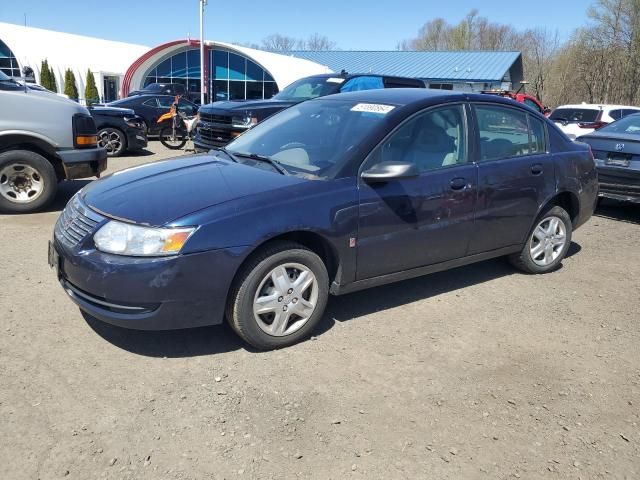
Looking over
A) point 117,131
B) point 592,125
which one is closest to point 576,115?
point 592,125

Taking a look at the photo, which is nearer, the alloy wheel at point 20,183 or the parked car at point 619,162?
the alloy wheel at point 20,183

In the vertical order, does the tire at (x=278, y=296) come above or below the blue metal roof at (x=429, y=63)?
below

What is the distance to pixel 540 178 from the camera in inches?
192

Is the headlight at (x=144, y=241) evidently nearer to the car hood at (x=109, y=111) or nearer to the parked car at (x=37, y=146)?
the parked car at (x=37, y=146)

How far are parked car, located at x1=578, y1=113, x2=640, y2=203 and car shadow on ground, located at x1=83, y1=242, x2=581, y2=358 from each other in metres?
3.06

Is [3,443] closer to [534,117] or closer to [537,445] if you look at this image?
[537,445]

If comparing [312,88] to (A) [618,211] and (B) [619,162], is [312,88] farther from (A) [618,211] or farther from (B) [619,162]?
(A) [618,211]

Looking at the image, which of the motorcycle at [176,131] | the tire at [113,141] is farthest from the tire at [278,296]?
the motorcycle at [176,131]

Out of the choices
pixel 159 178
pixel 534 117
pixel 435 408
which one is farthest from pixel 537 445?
pixel 534 117

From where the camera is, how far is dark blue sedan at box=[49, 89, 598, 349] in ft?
10.4

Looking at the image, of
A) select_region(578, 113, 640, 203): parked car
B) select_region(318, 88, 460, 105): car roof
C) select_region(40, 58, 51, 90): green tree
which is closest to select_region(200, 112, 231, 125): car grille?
select_region(318, 88, 460, 105): car roof

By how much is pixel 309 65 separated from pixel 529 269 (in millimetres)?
34711

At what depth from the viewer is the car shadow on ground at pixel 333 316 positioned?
3568mm

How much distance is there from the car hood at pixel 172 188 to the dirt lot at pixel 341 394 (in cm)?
91
